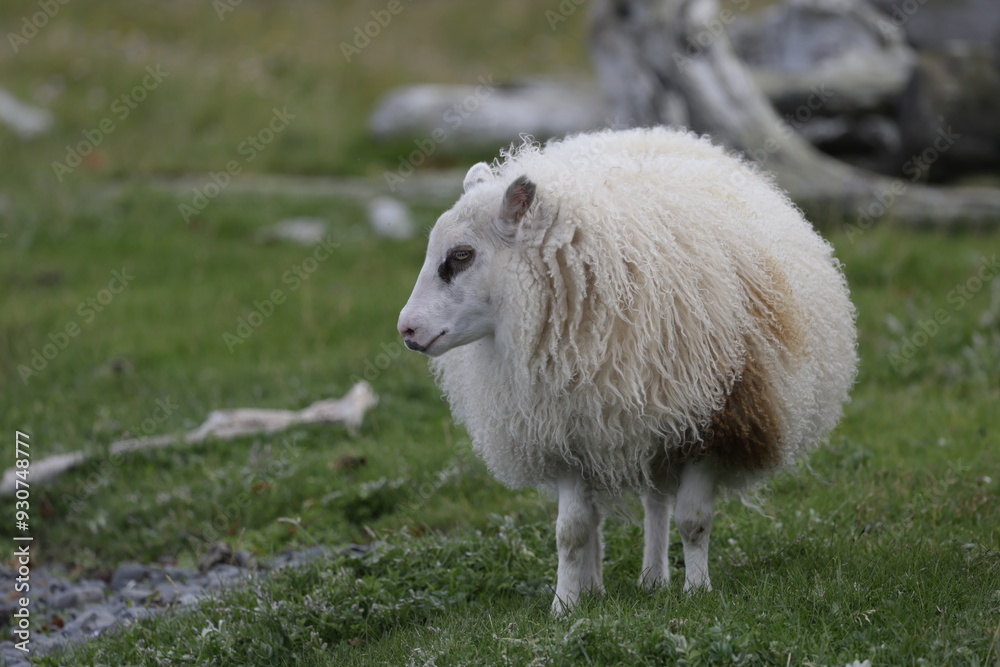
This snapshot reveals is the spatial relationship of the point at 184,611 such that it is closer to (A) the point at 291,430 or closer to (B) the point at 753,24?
(A) the point at 291,430

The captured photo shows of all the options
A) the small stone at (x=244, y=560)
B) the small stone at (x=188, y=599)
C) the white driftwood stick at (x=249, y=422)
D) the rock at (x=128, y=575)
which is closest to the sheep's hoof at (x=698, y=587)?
the small stone at (x=188, y=599)

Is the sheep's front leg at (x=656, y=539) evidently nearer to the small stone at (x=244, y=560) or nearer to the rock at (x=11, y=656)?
the small stone at (x=244, y=560)

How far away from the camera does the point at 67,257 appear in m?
12.9

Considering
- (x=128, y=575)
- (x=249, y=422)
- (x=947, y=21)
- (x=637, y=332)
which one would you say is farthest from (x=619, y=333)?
(x=947, y=21)

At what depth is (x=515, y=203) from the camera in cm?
484

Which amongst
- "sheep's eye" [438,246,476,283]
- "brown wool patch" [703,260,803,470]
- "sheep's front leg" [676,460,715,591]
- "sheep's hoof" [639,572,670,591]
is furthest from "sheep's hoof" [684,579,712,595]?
"sheep's eye" [438,246,476,283]

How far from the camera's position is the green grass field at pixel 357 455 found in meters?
4.65

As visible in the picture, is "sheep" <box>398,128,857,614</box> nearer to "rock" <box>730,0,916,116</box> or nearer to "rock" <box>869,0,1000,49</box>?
"rock" <box>730,0,916,116</box>

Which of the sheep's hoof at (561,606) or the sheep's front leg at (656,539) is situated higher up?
the sheep's hoof at (561,606)

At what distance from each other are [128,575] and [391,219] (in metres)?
7.69

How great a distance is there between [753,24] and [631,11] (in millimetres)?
7845

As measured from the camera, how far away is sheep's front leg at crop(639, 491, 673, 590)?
5531 millimetres

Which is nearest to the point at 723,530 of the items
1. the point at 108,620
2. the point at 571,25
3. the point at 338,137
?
the point at 108,620

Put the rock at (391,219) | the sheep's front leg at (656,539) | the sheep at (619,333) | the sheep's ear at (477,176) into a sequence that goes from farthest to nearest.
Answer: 1. the rock at (391,219)
2. the sheep's front leg at (656,539)
3. the sheep's ear at (477,176)
4. the sheep at (619,333)
